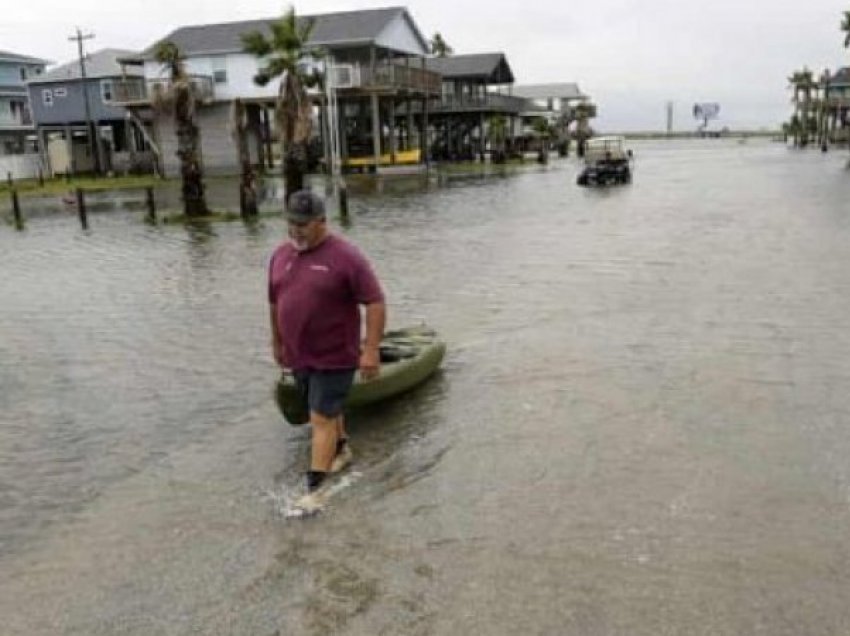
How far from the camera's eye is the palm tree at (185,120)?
2597cm

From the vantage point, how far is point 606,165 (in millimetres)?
39094

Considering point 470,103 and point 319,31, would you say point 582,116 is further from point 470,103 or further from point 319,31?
point 319,31

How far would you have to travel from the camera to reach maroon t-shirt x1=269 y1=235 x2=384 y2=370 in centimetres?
596

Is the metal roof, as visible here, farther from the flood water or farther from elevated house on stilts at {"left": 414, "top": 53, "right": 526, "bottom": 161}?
the flood water

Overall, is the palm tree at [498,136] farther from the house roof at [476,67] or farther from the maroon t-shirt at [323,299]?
the maroon t-shirt at [323,299]

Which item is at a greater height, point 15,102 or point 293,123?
point 15,102

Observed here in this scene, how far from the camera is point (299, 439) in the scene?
7906 millimetres

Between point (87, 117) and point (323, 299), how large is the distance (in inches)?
2103

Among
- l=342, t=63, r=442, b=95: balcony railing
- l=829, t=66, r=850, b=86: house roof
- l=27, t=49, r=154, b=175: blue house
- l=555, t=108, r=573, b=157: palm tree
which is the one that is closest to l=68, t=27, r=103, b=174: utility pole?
l=27, t=49, r=154, b=175: blue house

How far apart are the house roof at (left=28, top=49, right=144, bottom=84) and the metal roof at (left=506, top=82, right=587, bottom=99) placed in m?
52.1

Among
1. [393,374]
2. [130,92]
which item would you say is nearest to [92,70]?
[130,92]

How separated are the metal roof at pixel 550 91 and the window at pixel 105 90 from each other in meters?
54.7

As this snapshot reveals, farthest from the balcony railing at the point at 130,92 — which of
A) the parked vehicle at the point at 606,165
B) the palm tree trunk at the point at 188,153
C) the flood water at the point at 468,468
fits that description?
the flood water at the point at 468,468

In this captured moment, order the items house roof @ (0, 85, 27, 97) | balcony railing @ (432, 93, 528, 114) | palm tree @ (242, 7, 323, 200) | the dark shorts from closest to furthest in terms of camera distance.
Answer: the dark shorts → palm tree @ (242, 7, 323, 200) → balcony railing @ (432, 93, 528, 114) → house roof @ (0, 85, 27, 97)
